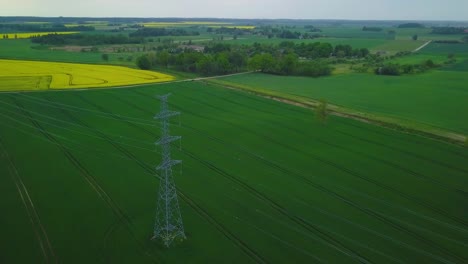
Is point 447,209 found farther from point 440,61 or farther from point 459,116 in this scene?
point 440,61

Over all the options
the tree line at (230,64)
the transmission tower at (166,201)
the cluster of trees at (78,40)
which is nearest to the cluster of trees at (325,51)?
the tree line at (230,64)

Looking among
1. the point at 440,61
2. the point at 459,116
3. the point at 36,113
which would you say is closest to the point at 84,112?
→ the point at 36,113

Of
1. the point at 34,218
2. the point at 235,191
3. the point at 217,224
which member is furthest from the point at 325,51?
the point at 34,218

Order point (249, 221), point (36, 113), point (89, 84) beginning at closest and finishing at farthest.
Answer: point (249, 221), point (36, 113), point (89, 84)

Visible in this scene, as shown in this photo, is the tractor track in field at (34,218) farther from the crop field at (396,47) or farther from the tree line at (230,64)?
the crop field at (396,47)

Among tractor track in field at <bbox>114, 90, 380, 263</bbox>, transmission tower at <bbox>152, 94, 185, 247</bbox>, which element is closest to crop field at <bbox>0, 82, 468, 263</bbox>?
tractor track in field at <bbox>114, 90, 380, 263</bbox>

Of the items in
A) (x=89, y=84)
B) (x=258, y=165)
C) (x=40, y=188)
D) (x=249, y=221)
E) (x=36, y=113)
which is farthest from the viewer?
(x=89, y=84)

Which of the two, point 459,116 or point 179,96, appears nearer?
point 459,116

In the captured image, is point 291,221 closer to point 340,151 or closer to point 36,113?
point 340,151
